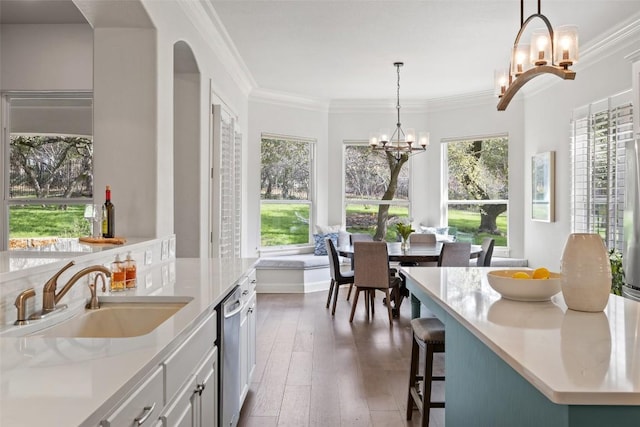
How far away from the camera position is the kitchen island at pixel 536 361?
1.12 metres

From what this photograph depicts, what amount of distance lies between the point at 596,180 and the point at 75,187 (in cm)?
503

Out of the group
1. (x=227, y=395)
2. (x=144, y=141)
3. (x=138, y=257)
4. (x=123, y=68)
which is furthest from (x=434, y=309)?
(x=123, y=68)

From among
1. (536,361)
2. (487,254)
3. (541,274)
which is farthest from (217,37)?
(536,361)

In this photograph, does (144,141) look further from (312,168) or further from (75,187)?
(312,168)

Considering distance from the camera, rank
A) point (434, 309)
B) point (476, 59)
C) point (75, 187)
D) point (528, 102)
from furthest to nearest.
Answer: point (528, 102), point (476, 59), point (75, 187), point (434, 309)

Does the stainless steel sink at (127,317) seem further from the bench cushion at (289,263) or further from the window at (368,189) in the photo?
the window at (368,189)

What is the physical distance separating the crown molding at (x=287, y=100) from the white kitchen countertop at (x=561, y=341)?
5651 mm

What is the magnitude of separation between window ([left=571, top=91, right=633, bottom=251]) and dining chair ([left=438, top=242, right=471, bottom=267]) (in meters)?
1.28

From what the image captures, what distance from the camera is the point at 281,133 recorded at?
7699 mm

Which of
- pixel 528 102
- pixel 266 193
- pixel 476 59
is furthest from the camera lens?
pixel 266 193

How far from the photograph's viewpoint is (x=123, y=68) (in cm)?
326

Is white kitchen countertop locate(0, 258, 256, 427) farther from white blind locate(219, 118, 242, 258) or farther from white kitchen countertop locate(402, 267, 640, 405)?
white blind locate(219, 118, 242, 258)

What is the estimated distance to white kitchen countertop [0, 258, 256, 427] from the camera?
928 mm

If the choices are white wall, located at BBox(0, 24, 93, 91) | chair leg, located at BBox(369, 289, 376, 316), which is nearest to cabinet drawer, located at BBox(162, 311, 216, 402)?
white wall, located at BBox(0, 24, 93, 91)
